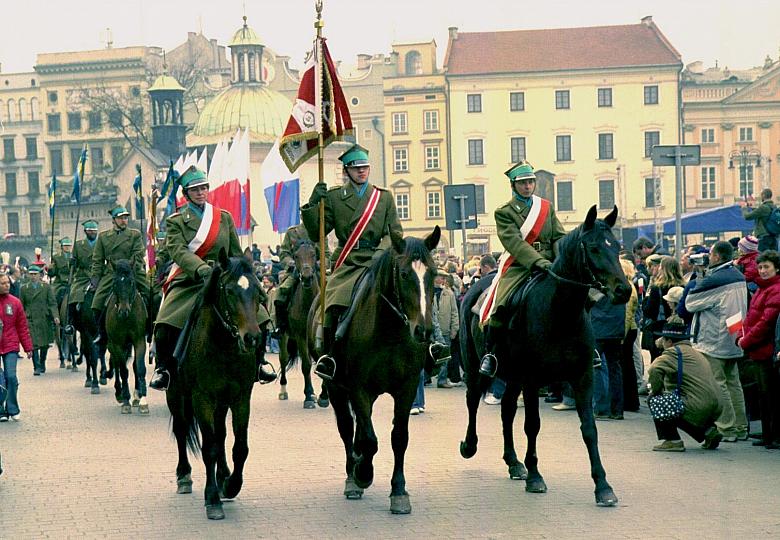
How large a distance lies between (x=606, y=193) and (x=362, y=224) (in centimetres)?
9344

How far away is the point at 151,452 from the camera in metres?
14.4

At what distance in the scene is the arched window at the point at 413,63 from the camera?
113 metres

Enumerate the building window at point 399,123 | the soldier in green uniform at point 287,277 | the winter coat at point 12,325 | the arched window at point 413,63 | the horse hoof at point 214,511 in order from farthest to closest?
the arched window at point 413,63
the building window at point 399,123
the soldier in green uniform at point 287,277
the winter coat at point 12,325
the horse hoof at point 214,511

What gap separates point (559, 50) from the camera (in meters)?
103

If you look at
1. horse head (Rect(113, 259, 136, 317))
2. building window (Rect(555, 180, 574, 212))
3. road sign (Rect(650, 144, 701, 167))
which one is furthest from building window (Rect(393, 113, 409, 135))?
horse head (Rect(113, 259, 136, 317))

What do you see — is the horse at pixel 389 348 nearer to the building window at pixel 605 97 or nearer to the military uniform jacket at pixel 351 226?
the military uniform jacket at pixel 351 226

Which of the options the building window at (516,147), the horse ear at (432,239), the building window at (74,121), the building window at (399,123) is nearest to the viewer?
the horse ear at (432,239)

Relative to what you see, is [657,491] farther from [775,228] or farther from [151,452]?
[775,228]

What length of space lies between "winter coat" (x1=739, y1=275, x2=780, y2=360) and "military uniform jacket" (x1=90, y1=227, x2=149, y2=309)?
923cm

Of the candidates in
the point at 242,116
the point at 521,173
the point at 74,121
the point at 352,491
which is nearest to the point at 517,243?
the point at 521,173

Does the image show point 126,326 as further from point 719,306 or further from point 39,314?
point 39,314

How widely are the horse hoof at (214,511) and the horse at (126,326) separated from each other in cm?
819

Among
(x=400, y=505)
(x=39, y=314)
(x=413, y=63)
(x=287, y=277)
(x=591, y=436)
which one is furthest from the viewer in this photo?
(x=413, y=63)

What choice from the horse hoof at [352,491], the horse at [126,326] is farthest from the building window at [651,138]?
the horse hoof at [352,491]
